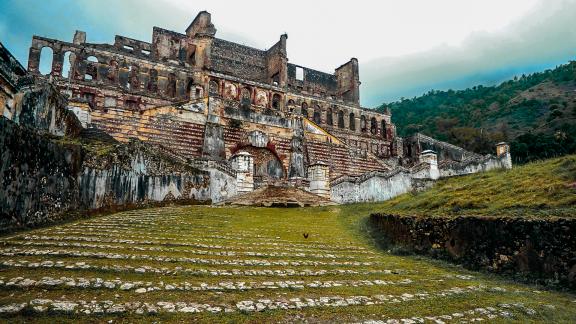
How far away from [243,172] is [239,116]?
927cm

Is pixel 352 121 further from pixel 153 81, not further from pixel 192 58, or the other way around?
pixel 153 81

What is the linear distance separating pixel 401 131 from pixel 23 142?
67.7m

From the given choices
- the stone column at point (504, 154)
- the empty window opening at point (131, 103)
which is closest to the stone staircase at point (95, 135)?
the empty window opening at point (131, 103)

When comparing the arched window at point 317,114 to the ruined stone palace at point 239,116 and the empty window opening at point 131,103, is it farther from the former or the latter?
the empty window opening at point 131,103

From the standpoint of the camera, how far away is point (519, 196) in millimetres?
8344

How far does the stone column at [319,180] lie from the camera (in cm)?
2262

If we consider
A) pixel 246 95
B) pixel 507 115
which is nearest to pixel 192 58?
pixel 246 95

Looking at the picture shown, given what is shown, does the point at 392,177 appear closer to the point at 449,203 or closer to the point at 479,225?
the point at 449,203

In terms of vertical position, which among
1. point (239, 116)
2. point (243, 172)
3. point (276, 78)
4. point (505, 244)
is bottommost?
point (505, 244)

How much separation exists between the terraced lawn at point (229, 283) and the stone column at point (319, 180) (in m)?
13.1

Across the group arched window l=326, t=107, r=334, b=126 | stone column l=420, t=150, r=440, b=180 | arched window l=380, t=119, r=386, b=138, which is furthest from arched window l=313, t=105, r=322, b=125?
stone column l=420, t=150, r=440, b=180

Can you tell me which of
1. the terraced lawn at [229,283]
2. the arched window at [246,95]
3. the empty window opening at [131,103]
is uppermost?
the arched window at [246,95]

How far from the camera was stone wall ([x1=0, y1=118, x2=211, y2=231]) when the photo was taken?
776cm

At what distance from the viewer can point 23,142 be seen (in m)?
8.02
